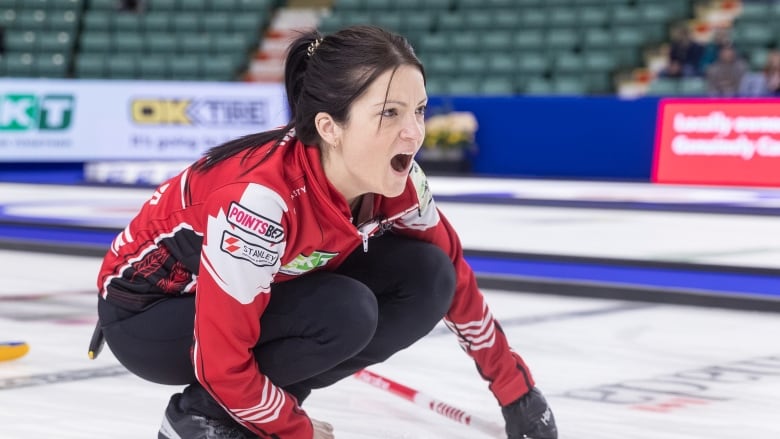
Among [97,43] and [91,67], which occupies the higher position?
[97,43]

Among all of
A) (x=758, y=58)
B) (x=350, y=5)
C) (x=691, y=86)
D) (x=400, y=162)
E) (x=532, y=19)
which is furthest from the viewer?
(x=350, y=5)

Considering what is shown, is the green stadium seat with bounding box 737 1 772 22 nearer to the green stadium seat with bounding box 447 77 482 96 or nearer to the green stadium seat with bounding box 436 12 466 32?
the green stadium seat with bounding box 447 77 482 96

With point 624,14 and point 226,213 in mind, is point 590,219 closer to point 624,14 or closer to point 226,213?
point 226,213

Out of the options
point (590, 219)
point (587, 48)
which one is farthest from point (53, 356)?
point (587, 48)

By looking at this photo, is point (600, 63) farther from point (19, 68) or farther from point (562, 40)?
point (19, 68)

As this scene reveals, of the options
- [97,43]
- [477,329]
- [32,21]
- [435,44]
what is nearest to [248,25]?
[97,43]

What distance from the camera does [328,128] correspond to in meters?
1.84

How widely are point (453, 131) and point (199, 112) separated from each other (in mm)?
2425

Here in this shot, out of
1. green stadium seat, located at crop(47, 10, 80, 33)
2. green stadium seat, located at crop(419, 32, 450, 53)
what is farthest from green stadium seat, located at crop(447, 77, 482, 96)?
green stadium seat, located at crop(47, 10, 80, 33)

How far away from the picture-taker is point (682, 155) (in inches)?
351

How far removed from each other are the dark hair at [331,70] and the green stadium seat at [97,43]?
13.4 m

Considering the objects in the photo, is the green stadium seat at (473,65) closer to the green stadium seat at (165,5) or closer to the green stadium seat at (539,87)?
the green stadium seat at (539,87)

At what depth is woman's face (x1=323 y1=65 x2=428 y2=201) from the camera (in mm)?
1808

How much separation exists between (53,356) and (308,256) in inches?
53.5
